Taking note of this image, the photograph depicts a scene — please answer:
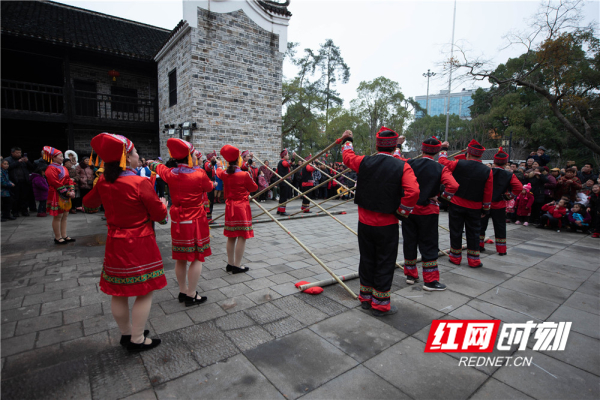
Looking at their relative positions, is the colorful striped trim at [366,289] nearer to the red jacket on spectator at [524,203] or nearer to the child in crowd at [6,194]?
the red jacket on spectator at [524,203]

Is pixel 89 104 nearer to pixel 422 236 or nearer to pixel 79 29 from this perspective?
pixel 79 29

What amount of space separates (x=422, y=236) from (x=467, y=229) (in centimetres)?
147

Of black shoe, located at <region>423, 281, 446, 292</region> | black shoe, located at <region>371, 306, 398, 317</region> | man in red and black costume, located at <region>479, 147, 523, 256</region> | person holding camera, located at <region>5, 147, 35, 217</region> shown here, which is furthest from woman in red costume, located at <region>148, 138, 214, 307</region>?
person holding camera, located at <region>5, 147, 35, 217</region>

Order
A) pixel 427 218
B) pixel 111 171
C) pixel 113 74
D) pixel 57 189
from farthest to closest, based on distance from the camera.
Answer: pixel 113 74 → pixel 57 189 → pixel 427 218 → pixel 111 171

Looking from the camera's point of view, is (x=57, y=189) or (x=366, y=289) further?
(x=57, y=189)

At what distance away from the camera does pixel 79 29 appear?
45.2 ft

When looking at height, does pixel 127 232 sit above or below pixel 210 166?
below

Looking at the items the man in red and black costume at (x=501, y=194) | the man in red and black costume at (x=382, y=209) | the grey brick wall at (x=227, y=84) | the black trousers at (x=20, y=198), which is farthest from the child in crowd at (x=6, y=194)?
the man in red and black costume at (x=501, y=194)

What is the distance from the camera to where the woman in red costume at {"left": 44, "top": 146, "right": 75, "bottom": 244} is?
5.65 m

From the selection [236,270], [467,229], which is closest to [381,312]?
[236,270]

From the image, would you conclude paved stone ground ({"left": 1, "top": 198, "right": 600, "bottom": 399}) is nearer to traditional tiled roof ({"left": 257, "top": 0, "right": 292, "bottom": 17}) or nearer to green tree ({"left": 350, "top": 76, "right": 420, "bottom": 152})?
traditional tiled roof ({"left": 257, "top": 0, "right": 292, "bottom": 17})

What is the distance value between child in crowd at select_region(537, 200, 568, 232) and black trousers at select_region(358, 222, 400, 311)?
7.94 meters

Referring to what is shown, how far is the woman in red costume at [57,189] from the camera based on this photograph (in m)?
5.65

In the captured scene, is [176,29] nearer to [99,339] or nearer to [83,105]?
[83,105]
